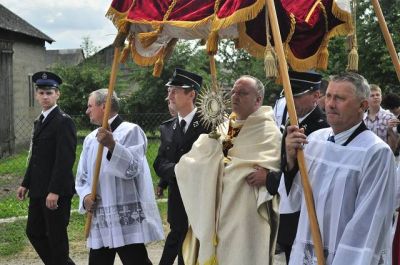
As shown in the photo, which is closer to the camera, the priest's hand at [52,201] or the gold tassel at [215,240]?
the gold tassel at [215,240]

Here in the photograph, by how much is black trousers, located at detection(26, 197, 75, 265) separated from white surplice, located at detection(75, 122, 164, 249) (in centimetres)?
31

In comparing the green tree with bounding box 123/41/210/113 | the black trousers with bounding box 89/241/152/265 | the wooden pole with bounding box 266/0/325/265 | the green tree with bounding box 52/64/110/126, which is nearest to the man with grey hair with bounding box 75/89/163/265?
the black trousers with bounding box 89/241/152/265

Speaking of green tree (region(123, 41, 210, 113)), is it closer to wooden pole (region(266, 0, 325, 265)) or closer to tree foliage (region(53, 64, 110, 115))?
tree foliage (region(53, 64, 110, 115))

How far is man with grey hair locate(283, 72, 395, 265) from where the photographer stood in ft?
9.60

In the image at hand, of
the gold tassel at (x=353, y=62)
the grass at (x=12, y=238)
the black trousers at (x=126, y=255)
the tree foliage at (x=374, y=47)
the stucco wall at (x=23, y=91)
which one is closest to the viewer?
the gold tassel at (x=353, y=62)

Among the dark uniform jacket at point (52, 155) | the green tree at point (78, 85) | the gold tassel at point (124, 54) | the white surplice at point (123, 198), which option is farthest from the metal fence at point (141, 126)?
the gold tassel at point (124, 54)

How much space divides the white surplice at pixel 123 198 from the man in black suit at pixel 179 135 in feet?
0.63

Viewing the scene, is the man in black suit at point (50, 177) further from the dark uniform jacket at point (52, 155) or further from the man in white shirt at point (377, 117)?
the man in white shirt at point (377, 117)

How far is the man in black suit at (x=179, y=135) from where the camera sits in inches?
200

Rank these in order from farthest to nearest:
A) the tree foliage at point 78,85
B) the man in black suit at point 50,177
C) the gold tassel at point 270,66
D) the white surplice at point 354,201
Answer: the tree foliage at point 78,85
the man in black suit at point 50,177
the gold tassel at point 270,66
the white surplice at point 354,201

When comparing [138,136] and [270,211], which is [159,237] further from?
[270,211]

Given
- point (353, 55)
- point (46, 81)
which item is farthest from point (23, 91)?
point (353, 55)

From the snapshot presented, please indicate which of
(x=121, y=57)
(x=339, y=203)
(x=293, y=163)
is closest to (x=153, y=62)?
(x=121, y=57)

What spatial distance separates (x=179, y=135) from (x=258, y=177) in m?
1.40
